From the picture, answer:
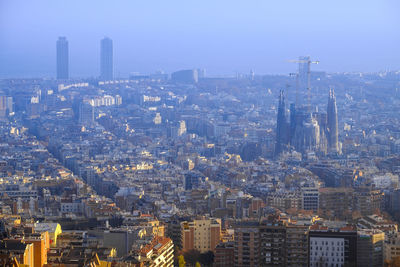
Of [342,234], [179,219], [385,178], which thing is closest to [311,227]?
[342,234]

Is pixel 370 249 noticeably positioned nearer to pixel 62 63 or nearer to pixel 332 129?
pixel 332 129

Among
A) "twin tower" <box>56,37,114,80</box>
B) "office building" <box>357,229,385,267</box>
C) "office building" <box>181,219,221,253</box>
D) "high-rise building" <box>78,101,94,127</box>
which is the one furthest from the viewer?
"twin tower" <box>56,37,114,80</box>

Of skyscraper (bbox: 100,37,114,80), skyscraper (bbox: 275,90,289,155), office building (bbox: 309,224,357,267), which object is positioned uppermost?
skyscraper (bbox: 100,37,114,80)

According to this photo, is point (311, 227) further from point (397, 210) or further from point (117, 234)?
point (397, 210)

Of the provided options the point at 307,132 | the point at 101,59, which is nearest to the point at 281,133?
the point at 307,132

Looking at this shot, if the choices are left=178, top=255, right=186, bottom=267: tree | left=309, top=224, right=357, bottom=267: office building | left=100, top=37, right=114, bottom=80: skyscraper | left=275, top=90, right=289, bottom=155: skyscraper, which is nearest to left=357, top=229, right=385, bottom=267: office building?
left=309, top=224, right=357, bottom=267: office building

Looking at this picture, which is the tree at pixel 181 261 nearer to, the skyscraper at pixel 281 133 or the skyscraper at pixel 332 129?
the skyscraper at pixel 281 133

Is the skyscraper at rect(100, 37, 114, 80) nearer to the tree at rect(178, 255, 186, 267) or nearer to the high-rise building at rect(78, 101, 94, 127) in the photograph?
the high-rise building at rect(78, 101, 94, 127)
